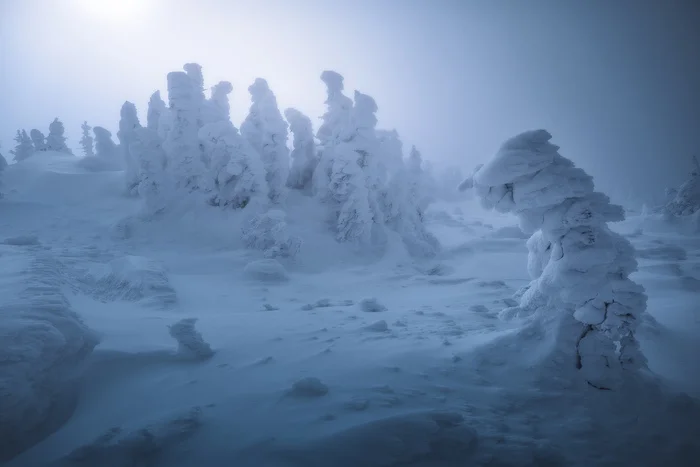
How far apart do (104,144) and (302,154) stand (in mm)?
30163

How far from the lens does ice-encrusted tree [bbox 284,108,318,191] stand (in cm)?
2941

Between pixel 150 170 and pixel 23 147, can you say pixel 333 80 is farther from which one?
pixel 23 147

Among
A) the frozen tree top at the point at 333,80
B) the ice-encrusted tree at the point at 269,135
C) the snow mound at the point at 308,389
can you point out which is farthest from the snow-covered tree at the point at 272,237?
the snow mound at the point at 308,389

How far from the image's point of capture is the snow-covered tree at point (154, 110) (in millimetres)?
32156

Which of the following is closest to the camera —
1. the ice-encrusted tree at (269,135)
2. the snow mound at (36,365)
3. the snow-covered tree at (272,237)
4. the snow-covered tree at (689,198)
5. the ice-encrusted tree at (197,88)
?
the snow mound at (36,365)

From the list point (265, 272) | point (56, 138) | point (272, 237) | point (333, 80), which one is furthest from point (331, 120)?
point (56, 138)

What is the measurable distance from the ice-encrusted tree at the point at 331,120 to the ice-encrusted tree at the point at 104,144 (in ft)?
101

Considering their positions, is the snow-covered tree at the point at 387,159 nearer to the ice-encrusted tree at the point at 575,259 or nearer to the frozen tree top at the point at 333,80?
the frozen tree top at the point at 333,80

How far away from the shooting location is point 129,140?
2686cm

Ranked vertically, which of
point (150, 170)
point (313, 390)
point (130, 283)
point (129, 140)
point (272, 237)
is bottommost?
point (313, 390)

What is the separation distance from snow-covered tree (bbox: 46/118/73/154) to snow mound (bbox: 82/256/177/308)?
47563 millimetres

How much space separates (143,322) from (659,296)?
19273 millimetres

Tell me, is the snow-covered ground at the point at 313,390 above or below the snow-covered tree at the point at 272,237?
below

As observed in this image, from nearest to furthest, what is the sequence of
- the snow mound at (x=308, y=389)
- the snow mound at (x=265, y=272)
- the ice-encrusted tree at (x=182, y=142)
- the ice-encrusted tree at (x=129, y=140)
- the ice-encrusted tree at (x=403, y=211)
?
the snow mound at (x=308, y=389) → the snow mound at (x=265, y=272) → the ice-encrusted tree at (x=182, y=142) → the ice-encrusted tree at (x=129, y=140) → the ice-encrusted tree at (x=403, y=211)
